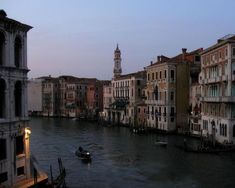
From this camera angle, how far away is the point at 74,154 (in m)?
29.5

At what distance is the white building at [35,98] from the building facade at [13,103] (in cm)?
8278

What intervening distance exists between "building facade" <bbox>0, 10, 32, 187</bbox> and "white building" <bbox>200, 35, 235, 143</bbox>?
18561mm

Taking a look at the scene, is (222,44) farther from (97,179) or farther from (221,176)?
(97,179)

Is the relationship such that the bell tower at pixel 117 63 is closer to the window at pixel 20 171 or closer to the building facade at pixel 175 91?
the building facade at pixel 175 91

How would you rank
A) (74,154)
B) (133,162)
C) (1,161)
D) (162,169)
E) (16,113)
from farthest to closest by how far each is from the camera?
(74,154)
(133,162)
(162,169)
(16,113)
(1,161)

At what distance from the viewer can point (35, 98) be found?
99.0 metres

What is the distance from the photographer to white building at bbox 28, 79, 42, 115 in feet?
320

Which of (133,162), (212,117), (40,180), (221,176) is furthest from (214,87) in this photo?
(40,180)

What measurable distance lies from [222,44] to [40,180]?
792 inches

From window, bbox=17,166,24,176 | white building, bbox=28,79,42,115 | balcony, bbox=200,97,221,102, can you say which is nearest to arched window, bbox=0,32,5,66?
window, bbox=17,166,24,176

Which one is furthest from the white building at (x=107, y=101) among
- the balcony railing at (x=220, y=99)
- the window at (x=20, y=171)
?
the window at (x=20, y=171)

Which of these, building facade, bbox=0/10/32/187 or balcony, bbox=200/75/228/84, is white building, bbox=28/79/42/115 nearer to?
balcony, bbox=200/75/228/84

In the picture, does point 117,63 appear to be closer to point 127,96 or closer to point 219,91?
point 127,96

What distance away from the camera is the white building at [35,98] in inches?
3846
